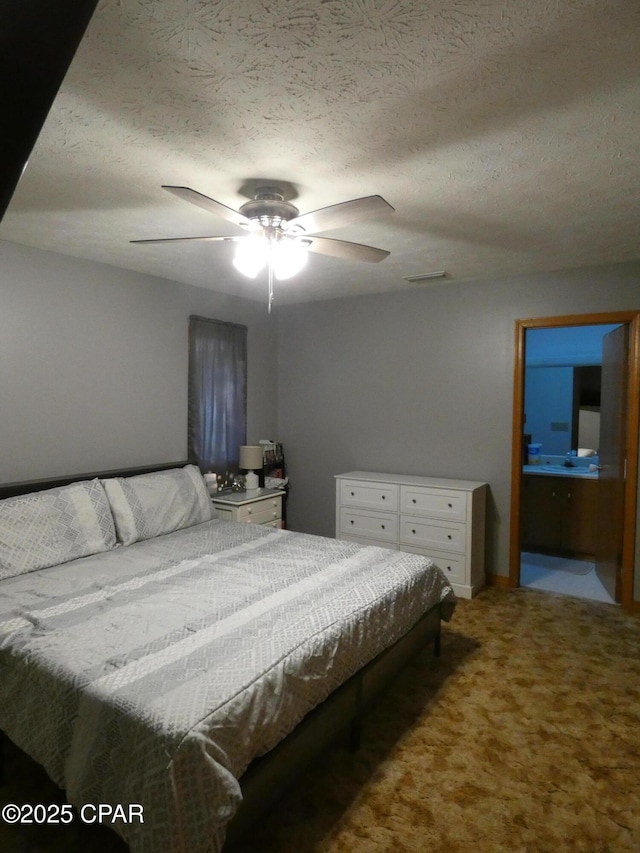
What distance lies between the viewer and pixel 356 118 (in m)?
1.72

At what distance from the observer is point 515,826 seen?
1789mm

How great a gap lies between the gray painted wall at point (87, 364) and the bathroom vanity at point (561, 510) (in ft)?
11.3

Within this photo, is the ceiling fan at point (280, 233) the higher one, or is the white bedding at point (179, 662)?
the ceiling fan at point (280, 233)

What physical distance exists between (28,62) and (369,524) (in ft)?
13.2

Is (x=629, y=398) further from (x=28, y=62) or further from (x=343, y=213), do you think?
(x=28, y=62)

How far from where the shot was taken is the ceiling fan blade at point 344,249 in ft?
7.81

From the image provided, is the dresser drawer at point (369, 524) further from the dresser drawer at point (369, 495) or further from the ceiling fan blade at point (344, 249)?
the ceiling fan blade at point (344, 249)

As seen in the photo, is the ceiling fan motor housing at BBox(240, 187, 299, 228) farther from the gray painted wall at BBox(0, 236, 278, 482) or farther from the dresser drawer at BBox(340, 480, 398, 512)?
the dresser drawer at BBox(340, 480, 398, 512)

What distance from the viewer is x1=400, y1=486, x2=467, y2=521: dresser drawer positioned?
3.85 m

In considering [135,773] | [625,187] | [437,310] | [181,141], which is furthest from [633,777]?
[437,310]

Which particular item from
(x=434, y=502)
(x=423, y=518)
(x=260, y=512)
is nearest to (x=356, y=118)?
(x=434, y=502)

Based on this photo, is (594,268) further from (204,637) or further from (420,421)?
Answer: (204,637)

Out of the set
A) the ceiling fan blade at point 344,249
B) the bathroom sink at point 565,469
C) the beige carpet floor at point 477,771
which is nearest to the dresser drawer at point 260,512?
the beige carpet floor at point 477,771

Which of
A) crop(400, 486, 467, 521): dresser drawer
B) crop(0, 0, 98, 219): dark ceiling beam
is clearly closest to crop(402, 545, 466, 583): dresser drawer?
crop(400, 486, 467, 521): dresser drawer
